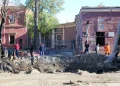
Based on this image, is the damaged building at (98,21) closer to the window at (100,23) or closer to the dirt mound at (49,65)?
the window at (100,23)

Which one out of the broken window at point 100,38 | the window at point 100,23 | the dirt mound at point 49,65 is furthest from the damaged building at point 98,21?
the dirt mound at point 49,65

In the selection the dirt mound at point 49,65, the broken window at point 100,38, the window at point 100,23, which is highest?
the window at point 100,23

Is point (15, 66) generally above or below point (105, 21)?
below

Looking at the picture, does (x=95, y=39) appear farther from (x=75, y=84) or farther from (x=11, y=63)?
(x=75, y=84)

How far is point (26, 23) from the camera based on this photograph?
54188 mm

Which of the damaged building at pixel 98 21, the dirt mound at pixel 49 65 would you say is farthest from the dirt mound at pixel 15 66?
the damaged building at pixel 98 21

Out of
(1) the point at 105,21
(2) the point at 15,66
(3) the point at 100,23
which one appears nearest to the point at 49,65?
(2) the point at 15,66

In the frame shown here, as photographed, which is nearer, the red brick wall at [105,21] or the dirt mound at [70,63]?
the dirt mound at [70,63]

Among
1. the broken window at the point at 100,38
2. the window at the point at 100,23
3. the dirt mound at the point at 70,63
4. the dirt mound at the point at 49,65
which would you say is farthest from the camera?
the broken window at the point at 100,38

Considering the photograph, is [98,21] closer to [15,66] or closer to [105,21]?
[105,21]

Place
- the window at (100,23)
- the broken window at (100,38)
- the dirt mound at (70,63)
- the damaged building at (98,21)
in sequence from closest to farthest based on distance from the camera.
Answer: the dirt mound at (70,63), the damaged building at (98,21), the window at (100,23), the broken window at (100,38)

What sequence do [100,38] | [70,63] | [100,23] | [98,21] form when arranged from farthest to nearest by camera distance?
[100,38]
[100,23]
[98,21]
[70,63]

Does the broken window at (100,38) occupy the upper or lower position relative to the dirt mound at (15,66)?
upper

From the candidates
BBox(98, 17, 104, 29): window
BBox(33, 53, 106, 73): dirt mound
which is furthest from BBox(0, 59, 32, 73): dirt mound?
BBox(98, 17, 104, 29): window
